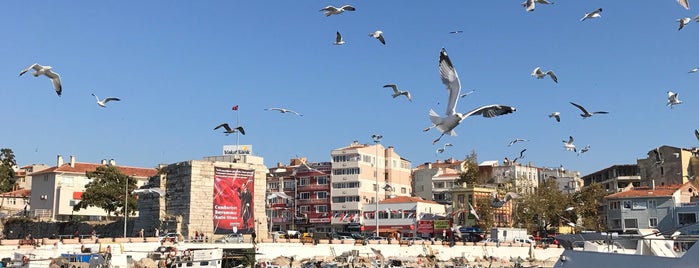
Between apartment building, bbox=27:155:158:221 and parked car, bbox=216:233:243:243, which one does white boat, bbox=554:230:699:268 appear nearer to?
parked car, bbox=216:233:243:243

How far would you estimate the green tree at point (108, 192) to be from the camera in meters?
64.4

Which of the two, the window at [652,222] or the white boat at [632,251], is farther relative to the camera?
the window at [652,222]

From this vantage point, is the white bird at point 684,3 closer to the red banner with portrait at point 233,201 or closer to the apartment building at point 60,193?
the red banner with portrait at point 233,201

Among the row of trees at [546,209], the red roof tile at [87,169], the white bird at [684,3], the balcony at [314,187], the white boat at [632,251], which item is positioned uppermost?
the red roof tile at [87,169]

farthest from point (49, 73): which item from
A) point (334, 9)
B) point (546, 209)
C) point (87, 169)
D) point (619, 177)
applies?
point (619, 177)

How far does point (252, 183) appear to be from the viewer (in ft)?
179

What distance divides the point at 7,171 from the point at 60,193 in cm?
1410

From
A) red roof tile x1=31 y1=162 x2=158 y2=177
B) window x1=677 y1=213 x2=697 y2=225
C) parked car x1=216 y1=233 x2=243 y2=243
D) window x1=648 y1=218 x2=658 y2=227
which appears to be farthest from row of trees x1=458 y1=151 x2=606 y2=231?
red roof tile x1=31 y1=162 x2=158 y2=177

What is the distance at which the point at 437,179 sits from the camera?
274ft

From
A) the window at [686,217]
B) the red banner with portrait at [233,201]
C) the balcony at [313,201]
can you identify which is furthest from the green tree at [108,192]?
the window at [686,217]

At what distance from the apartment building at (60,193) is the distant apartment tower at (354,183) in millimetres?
23107

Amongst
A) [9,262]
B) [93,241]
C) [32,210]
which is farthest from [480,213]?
[32,210]

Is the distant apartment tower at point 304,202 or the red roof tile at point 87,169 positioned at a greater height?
the red roof tile at point 87,169

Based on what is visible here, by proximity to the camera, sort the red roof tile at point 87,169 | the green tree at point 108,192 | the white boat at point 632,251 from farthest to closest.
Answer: the red roof tile at point 87,169, the green tree at point 108,192, the white boat at point 632,251
